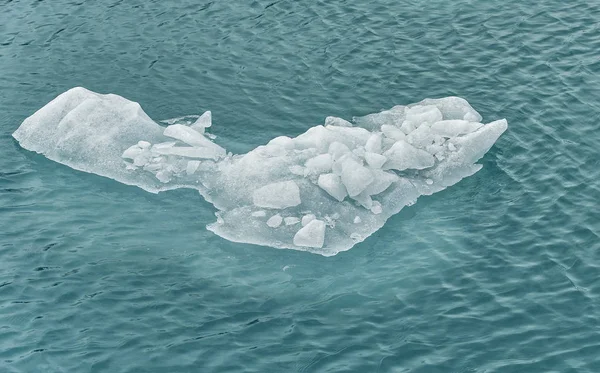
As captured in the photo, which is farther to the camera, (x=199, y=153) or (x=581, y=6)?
(x=581, y=6)

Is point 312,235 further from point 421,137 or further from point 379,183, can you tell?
point 421,137

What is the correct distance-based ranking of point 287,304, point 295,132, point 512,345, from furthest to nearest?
point 295,132 → point 287,304 → point 512,345

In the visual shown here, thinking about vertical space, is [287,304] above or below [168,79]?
below

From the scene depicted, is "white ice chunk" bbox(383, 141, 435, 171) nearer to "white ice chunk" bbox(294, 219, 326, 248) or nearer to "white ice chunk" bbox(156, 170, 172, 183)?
"white ice chunk" bbox(294, 219, 326, 248)

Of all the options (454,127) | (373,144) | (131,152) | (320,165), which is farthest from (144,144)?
(454,127)

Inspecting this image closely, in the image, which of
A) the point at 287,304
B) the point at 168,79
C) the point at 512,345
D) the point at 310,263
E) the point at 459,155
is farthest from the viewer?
the point at 168,79

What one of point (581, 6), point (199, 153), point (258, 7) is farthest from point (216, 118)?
point (581, 6)

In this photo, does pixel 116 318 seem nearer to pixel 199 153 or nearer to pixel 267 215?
pixel 267 215
